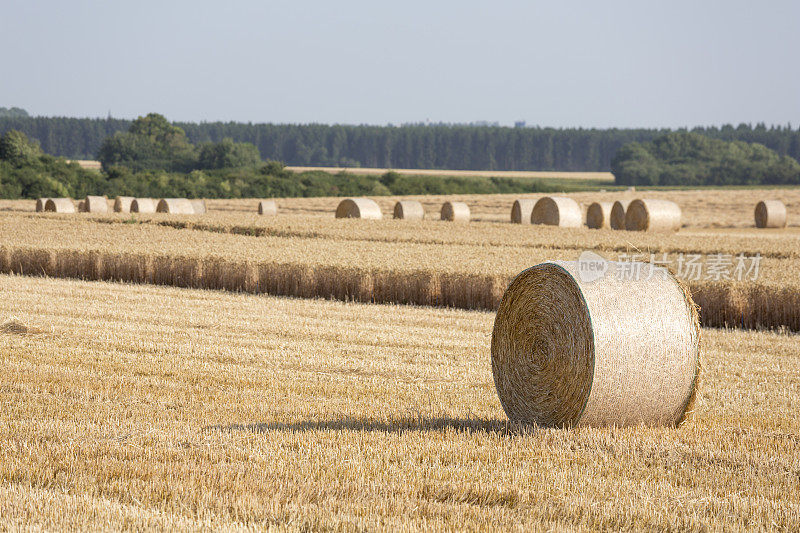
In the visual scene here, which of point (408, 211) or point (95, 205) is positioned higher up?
point (408, 211)

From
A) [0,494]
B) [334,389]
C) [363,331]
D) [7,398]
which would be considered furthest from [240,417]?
[363,331]

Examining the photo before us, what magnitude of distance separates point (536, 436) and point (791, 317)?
30.8ft

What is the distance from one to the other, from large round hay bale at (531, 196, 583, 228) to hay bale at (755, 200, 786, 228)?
27.6 ft

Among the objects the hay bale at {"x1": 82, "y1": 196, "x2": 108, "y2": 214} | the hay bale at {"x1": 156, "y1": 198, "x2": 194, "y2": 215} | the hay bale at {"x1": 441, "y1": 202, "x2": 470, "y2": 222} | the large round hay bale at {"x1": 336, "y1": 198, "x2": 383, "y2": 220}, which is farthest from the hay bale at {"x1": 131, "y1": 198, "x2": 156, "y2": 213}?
the hay bale at {"x1": 441, "y1": 202, "x2": 470, "y2": 222}

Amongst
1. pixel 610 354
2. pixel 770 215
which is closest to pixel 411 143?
pixel 770 215

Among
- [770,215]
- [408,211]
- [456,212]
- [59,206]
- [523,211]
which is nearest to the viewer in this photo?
[523,211]

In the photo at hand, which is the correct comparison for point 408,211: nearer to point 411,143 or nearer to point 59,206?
point 59,206

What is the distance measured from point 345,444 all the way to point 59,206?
3597 centimetres

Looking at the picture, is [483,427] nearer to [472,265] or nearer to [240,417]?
[240,417]

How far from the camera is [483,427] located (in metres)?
8.27

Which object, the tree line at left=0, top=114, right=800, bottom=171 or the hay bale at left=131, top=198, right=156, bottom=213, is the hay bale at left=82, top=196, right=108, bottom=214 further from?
the tree line at left=0, top=114, right=800, bottom=171

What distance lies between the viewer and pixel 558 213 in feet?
109

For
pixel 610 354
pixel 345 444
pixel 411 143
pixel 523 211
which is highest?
pixel 411 143

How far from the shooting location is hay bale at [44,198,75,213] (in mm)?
40188
